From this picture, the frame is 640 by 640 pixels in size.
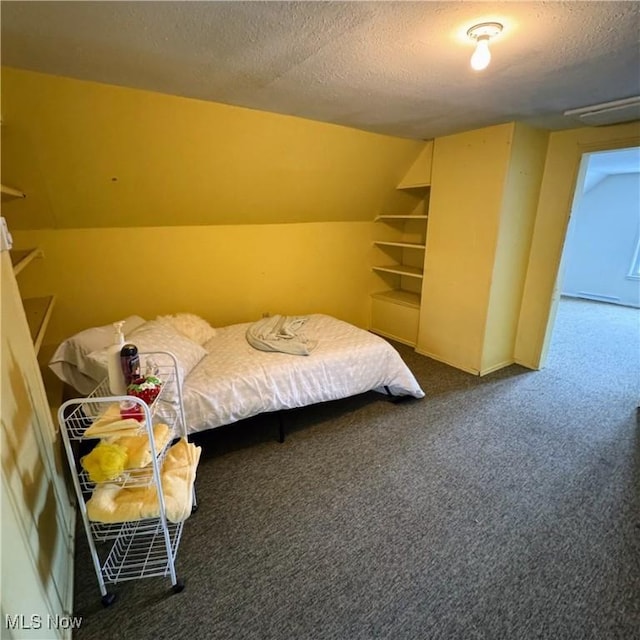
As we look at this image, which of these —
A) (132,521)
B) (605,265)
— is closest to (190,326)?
(132,521)

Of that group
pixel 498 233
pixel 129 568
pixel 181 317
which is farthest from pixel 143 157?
pixel 498 233

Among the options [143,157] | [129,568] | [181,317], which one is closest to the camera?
[129,568]

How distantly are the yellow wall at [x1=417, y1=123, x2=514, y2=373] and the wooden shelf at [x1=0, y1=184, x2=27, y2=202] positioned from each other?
3.16 meters

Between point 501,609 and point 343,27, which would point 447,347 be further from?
point 343,27

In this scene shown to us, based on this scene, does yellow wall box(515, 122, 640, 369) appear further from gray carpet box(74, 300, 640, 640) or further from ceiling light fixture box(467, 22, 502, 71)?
ceiling light fixture box(467, 22, 502, 71)

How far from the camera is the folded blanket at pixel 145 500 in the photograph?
4.09 ft

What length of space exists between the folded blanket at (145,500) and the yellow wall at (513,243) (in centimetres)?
278

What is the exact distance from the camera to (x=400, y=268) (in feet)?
14.4

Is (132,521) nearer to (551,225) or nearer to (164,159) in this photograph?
(164,159)

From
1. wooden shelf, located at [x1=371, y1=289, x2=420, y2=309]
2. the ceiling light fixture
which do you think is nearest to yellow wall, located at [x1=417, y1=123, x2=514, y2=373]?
wooden shelf, located at [x1=371, y1=289, x2=420, y2=309]

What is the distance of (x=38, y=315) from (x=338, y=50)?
84.4 inches

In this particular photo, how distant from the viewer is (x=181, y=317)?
2.75 meters

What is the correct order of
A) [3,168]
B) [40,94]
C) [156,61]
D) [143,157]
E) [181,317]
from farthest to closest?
[181,317], [143,157], [3,168], [40,94], [156,61]

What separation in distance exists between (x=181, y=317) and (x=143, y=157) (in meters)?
1.14
